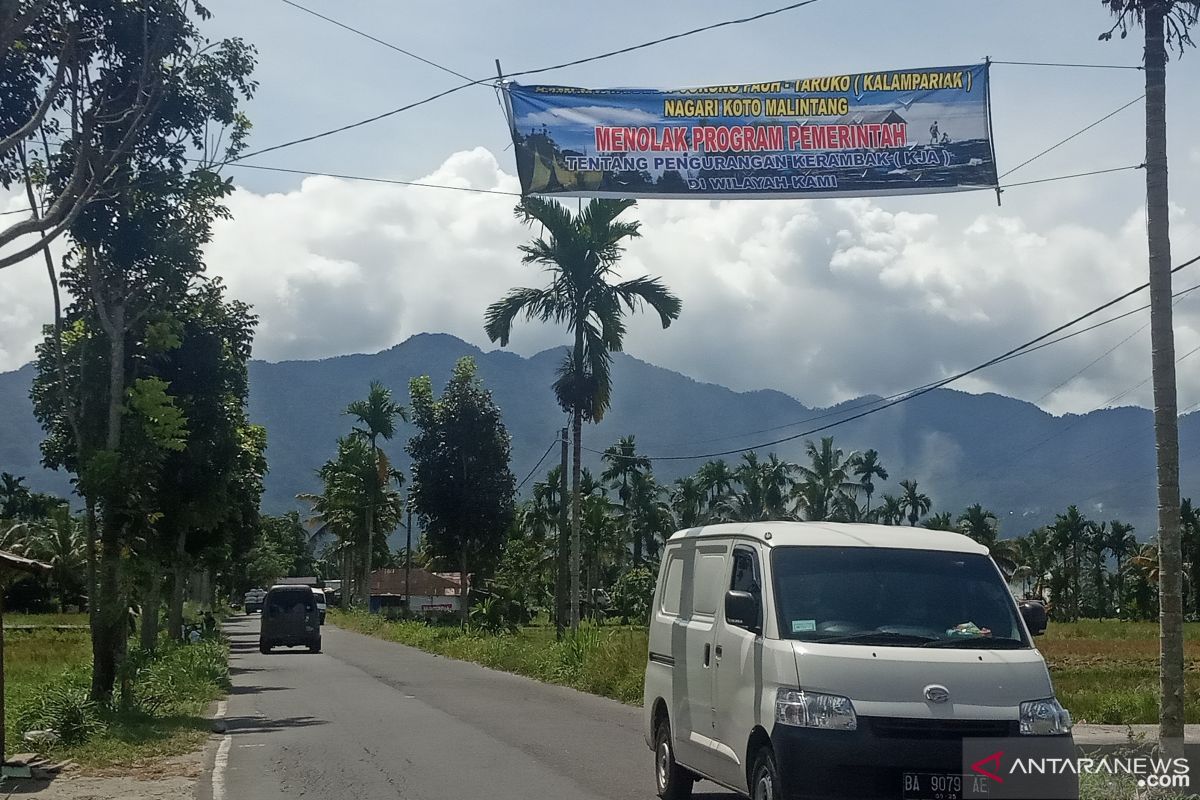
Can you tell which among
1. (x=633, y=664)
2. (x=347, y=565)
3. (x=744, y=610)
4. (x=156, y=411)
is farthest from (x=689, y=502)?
(x=744, y=610)

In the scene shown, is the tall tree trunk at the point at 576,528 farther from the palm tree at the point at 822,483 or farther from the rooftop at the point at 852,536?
the palm tree at the point at 822,483

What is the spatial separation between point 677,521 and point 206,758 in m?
85.1

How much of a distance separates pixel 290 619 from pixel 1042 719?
36846 mm

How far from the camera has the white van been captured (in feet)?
24.4

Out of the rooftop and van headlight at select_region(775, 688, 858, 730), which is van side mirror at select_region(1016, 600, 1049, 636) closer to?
the rooftop

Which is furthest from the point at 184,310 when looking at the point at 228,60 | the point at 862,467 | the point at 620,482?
the point at 862,467

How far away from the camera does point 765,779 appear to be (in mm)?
7918

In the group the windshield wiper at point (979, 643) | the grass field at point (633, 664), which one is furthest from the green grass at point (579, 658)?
the windshield wiper at point (979, 643)

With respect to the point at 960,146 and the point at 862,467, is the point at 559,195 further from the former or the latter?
the point at 862,467

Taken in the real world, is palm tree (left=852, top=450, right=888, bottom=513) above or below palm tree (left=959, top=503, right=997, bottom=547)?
above

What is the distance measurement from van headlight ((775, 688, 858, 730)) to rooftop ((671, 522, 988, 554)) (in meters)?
1.34

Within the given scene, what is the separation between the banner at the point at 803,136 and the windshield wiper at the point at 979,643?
670 cm

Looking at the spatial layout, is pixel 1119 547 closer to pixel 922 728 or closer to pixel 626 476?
pixel 626 476

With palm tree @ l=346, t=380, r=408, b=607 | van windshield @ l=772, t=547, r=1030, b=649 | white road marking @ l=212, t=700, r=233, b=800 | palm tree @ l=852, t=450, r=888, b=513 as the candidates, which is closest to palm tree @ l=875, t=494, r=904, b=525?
palm tree @ l=852, t=450, r=888, b=513
